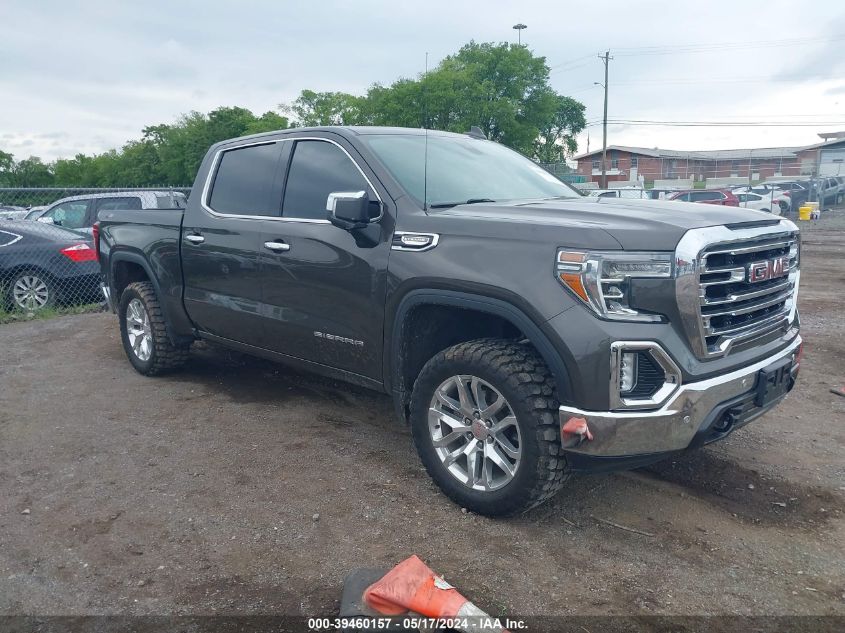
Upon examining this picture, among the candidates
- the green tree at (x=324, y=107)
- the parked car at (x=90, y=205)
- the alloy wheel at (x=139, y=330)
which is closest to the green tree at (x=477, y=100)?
the green tree at (x=324, y=107)

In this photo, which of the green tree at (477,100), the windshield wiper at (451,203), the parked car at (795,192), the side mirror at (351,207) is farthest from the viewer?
the green tree at (477,100)

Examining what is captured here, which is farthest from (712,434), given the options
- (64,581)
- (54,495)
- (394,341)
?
(54,495)

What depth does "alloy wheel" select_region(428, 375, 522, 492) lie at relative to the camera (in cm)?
345

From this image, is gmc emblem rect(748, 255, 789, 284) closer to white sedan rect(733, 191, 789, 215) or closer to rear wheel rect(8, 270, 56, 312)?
rear wheel rect(8, 270, 56, 312)

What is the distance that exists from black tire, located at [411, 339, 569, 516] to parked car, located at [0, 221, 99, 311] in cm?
765

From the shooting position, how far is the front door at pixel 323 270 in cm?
399

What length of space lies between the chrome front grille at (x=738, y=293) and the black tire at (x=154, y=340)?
442 centimetres

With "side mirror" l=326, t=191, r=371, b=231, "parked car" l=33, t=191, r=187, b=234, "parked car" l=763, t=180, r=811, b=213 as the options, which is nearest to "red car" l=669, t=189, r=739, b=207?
"parked car" l=763, t=180, r=811, b=213

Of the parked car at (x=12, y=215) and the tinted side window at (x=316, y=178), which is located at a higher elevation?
the tinted side window at (x=316, y=178)

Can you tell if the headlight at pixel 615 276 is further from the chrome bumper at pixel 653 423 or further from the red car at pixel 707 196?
the red car at pixel 707 196

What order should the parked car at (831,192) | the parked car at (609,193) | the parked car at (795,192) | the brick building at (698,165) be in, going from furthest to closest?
the brick building at (698,165), the parked car at (831,192), the parked car at (795,192), the parked car at (609,193)

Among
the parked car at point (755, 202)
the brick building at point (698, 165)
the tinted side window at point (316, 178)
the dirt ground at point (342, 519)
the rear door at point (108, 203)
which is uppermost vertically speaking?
the brick building at point (698, 165)

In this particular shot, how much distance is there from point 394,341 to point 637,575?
1.67 m

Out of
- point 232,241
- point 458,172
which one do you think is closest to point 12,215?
point 232,241
